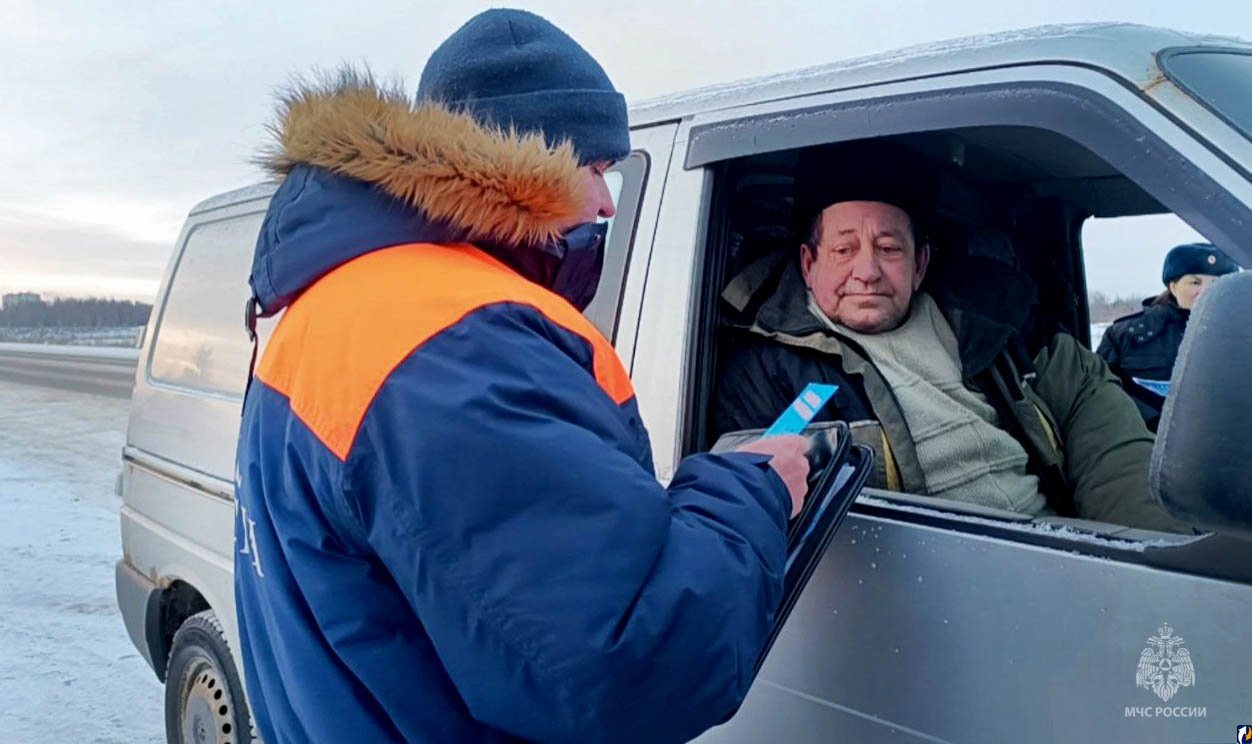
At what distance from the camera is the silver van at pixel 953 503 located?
4.24 feet

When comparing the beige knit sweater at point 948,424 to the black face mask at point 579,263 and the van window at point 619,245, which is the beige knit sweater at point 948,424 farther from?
the black face mask at point 579,263

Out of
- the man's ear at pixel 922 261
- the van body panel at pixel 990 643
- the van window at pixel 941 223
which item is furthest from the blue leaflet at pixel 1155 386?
the van body panel at pixel 990 643

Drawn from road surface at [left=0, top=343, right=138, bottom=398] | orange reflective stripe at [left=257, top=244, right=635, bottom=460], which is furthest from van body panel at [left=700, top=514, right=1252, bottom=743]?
road surface at [left=0, top=343, right=138, bottom=398]

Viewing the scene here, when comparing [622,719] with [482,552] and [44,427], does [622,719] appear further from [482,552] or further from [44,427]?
[44,427]

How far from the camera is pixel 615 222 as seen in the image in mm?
2230

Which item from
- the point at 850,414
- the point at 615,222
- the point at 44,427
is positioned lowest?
the point at 44,427

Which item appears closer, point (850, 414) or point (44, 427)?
point (850, 414)

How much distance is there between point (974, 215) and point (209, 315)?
2740mm

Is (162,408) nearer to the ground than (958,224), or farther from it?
nearer to the ground

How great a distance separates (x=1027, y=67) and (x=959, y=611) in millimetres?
897

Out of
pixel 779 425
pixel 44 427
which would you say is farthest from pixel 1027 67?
pixel 44 427

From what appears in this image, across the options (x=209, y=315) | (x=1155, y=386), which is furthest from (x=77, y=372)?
(x=1155, y=386)

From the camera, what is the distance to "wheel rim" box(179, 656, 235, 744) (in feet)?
10.4

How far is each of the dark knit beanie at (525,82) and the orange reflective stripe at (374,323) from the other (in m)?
0.25
